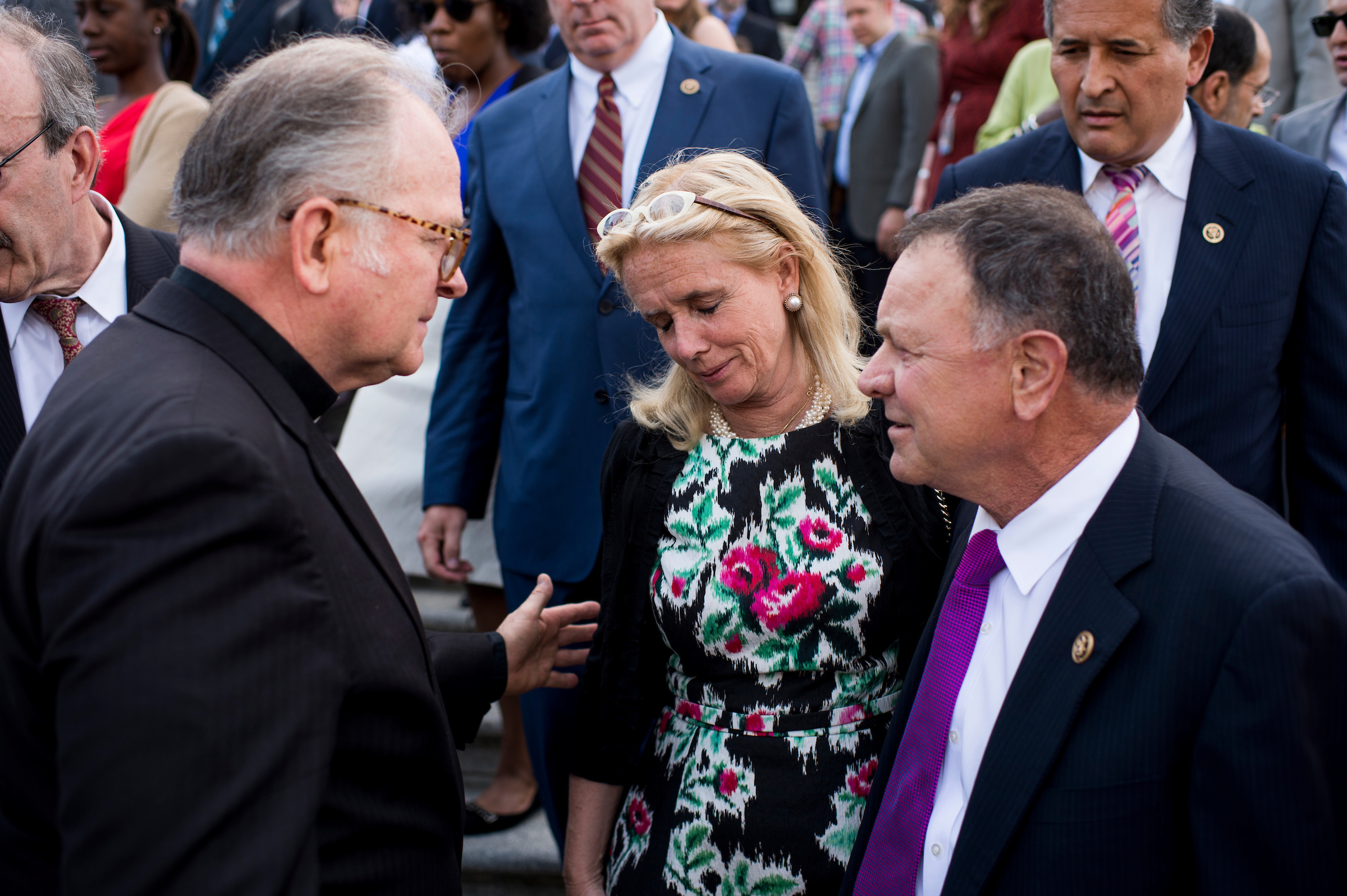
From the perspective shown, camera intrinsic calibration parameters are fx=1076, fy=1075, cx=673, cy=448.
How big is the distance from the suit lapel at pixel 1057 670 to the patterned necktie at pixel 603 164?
1.93 meters

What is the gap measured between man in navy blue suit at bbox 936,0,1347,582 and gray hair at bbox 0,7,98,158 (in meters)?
2.27

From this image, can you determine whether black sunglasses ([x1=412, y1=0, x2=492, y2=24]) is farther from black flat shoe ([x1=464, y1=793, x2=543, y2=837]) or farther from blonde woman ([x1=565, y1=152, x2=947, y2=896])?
black flat shoe ([x1=464, y1=793, x2=543, y2=837])

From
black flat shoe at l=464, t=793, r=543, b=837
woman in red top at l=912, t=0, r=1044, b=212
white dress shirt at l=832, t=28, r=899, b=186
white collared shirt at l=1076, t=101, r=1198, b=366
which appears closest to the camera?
white collared shirt at l=1076, t=101, r=1198, b=366

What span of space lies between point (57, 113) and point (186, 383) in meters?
1.31

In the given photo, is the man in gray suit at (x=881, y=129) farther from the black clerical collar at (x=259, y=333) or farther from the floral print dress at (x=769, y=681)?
the black clerical collar at (x=259, y=333)

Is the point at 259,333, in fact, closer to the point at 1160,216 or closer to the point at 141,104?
the point at 1160,216

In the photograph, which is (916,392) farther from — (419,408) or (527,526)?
(419,408)

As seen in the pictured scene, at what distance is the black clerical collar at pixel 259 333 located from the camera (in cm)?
145

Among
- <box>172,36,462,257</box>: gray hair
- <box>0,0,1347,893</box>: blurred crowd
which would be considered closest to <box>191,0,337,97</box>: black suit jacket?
<box>0,0,1347,893</box>: blurred crowd

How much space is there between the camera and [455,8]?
386cm

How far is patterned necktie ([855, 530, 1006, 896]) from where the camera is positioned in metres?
1.71

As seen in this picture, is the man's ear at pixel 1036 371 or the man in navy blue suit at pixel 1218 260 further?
the man in navy blue suit at pixel 1218 260

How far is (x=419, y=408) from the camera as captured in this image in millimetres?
3961

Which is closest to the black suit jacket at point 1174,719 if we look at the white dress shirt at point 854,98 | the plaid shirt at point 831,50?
the white dress shirt at point 854,98
